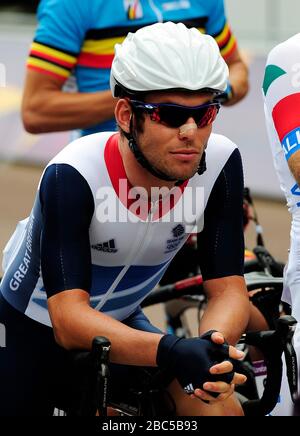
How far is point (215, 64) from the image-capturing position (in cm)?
439

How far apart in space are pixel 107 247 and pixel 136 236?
0.11 meters

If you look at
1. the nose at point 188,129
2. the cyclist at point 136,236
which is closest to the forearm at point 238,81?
the cyclist at point 136,236

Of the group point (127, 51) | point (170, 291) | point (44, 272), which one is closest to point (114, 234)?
point (44, 272)

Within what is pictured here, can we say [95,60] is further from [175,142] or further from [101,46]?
[175,142]

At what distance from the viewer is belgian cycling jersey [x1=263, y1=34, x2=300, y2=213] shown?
16.1ft

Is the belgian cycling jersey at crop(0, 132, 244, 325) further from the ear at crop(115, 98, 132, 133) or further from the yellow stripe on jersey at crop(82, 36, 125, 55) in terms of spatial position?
the yellow stripe on jersey at crop(82, 36, 125, 55)

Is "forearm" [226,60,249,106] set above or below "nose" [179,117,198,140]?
below

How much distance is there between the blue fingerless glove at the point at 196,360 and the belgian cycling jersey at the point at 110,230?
1.57 ft

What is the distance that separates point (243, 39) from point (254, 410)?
9.01 m

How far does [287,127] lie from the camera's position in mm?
4914

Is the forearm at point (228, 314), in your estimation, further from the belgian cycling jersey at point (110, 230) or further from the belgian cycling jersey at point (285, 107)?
the belgian cycling jersey at point (285, 107)

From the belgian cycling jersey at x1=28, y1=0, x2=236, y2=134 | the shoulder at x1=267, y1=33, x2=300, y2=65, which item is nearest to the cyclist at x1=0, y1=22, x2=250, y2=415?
the shoulder at x1=267, y1=33, x2=300, y2=65

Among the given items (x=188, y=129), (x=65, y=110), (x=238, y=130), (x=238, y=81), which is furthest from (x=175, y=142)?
(x=238, y=130)

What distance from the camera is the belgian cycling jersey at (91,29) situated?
6387mm
